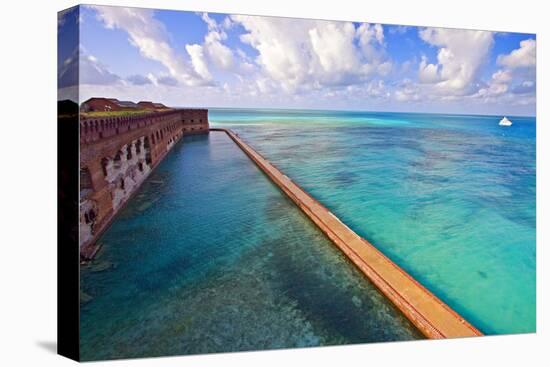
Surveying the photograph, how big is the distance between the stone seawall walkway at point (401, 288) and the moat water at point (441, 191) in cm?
25

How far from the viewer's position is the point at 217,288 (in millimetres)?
3730

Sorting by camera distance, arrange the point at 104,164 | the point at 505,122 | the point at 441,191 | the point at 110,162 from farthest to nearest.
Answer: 1. the point at 110,162
2. the point at 104,164
3. the point at 505,122
4. the point at 441,191

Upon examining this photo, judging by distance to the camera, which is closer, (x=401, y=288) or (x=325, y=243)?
(x=401, y=288)

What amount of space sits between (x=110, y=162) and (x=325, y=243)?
3.20 m

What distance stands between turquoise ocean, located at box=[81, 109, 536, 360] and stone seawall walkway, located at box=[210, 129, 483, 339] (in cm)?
12

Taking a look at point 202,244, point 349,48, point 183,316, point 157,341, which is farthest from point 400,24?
point 157,341

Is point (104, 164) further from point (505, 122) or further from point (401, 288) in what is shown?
point (505, 122)

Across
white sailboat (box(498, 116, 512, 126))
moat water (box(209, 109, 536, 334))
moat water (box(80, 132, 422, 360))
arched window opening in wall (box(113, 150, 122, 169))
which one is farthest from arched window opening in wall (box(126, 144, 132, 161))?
white sailboat (box(498, 116, 512, 126))

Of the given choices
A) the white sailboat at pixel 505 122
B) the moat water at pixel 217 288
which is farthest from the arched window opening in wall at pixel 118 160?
the white sailboat at pixel 505 122

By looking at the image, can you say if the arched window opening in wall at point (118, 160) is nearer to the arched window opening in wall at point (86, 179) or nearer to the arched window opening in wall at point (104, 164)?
the arched window opening in wall at point (104, 164)

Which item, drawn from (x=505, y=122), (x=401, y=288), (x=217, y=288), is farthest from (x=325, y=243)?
(x=505, y=122)

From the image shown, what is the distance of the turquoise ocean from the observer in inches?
132

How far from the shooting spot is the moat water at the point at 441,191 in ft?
13.1

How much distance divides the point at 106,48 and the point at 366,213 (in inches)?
155
